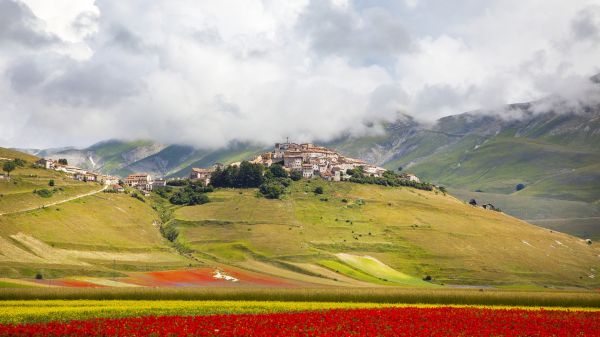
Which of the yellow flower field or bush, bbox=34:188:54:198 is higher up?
bush, bbox=34:188:54:198

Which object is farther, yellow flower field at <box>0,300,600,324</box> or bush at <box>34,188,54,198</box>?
bush at <box>34,188,54,198</box>

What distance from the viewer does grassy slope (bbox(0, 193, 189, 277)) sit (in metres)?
141

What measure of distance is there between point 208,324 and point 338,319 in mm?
11262

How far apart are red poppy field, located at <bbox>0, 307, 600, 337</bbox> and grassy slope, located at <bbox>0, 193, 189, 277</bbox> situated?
84160 millimetres

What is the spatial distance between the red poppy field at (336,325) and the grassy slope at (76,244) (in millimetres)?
84160

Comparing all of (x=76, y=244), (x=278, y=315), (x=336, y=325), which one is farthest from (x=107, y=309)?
(x=76, y=244)

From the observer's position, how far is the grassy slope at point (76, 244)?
140750mm

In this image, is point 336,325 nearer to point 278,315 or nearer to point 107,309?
point 278,315

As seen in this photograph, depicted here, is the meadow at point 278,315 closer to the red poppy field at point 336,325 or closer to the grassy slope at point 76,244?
the red poppy field at point 336,325

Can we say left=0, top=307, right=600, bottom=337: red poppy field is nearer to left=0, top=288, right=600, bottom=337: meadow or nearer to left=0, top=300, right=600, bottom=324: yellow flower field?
left=0, top=288, right=600, bottom=337: meadow

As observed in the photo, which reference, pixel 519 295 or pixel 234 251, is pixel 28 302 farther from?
pixel 234 251

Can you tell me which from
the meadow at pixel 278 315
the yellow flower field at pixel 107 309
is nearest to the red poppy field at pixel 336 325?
→ the meadow at pixel 278 315

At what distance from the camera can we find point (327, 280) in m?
158

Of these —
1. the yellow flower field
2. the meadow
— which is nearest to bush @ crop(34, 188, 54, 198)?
the meadow
